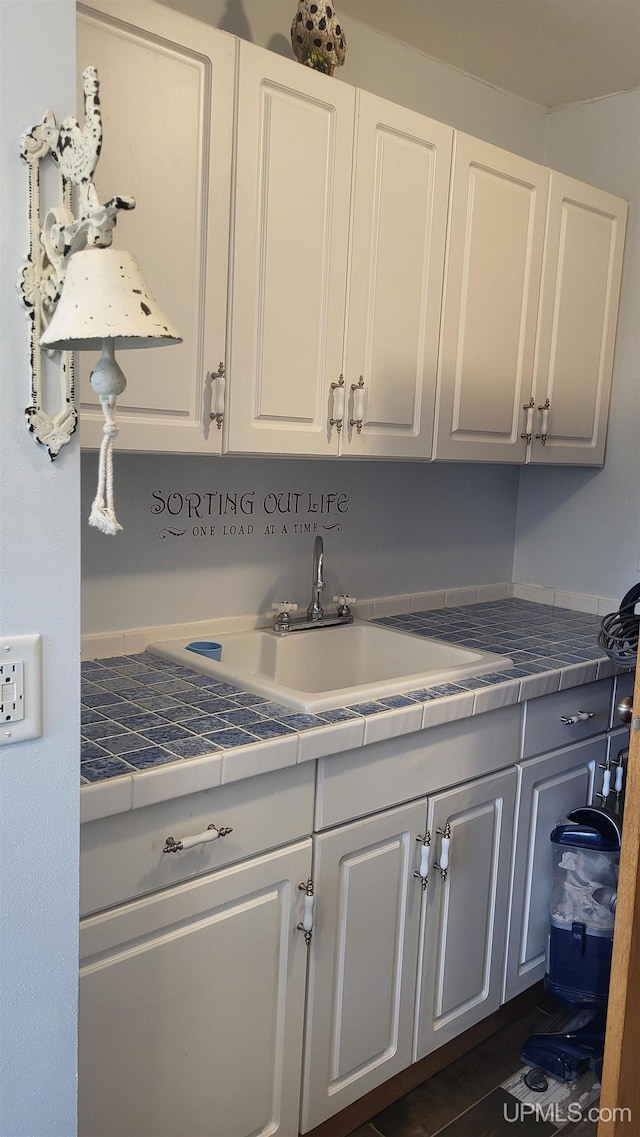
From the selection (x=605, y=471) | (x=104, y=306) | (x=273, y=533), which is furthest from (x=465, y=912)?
(x=104, y=306)

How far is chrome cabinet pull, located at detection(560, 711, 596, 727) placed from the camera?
2.18 metres

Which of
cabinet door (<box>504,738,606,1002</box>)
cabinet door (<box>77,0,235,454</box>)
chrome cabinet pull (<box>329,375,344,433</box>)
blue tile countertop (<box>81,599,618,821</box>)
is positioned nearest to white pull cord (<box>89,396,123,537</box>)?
blue tile countertop (<box>81,599,618,821</box>)

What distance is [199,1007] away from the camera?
1.46 meters

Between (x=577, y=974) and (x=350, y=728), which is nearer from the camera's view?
(x=350, y=728)

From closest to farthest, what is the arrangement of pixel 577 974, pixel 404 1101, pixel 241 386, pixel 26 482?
pixel 26 482 → pixel 241 386 → pixel 404 1101 → pixel 577 974

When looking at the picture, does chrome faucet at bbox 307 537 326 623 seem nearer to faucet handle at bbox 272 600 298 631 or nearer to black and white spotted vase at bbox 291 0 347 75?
faucet handle at bbox 272 600 298 631

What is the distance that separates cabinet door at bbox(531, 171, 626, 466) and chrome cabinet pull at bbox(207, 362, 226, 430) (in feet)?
3.48

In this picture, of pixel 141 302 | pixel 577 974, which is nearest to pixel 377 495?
pixel 577 974

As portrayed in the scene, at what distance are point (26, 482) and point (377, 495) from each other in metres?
1.60

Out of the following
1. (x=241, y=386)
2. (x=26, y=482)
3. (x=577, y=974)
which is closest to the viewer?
(x=26, y=482)

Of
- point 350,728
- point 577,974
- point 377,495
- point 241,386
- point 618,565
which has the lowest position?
point 577,974

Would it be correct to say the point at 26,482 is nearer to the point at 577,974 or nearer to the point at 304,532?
the point at 304,532

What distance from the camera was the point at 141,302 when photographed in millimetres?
865

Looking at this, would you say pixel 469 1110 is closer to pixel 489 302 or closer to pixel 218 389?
pixel 218 389
